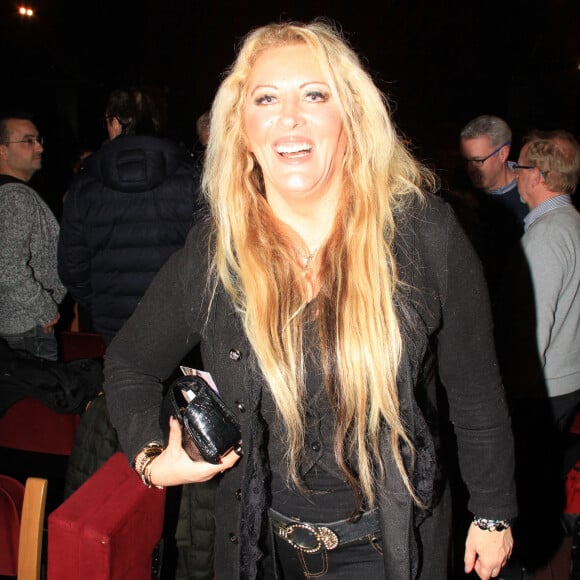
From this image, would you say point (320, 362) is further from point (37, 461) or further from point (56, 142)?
point (56, 142)

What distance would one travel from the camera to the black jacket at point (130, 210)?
8.38 ft

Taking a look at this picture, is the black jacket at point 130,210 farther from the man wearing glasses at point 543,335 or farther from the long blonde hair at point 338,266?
the man wearing glasses at point 543,335

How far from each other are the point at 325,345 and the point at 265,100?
58 centimetres

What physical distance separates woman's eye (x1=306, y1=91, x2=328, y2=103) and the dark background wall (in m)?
6.31

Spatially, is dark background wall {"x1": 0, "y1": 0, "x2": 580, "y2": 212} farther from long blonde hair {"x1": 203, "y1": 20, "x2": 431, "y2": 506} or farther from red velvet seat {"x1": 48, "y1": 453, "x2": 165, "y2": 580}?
red velvet seat {"x1": 48, "y1": 453, "x2": 165, "y2": 580}

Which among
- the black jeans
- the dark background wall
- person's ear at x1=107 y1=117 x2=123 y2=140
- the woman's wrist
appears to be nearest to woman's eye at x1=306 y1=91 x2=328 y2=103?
the woman's wrist

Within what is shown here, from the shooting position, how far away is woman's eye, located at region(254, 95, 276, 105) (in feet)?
4.32

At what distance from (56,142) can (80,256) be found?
19.6 feet

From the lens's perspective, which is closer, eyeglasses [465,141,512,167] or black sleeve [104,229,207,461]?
black sleeve [104,229,207,461]

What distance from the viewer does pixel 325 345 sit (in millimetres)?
1214

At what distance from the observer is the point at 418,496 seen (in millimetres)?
1218

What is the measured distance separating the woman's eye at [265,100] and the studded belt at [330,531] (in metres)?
0.95


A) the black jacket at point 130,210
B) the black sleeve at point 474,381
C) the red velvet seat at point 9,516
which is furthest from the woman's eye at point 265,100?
the red velvet seat at point 9,516

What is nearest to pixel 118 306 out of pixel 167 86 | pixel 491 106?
pixel 167 86
